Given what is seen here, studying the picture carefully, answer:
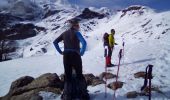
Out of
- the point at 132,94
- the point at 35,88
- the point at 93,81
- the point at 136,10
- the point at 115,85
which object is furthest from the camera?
the point at 136,10

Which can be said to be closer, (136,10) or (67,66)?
(67,66)

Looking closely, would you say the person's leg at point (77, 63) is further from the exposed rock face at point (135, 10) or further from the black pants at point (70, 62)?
the exposed rock face at point (135, 10)

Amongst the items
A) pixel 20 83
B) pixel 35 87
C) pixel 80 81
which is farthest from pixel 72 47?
pixel 20 83

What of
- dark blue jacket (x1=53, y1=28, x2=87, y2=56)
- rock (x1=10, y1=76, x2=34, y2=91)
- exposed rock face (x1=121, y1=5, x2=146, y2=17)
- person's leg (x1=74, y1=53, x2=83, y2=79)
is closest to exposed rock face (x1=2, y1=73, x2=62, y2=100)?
rock (x1=10, y1=76, x2=34, y2=91)

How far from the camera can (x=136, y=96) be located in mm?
9406

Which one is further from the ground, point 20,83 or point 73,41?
point 73,41

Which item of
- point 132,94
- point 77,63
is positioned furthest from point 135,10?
point 77,63

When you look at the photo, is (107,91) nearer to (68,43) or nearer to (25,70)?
(68,43)

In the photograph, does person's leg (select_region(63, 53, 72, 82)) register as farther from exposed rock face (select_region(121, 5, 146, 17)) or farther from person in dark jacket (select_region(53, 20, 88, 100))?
exposed rock face (select_region(121, 5, 146, 17))

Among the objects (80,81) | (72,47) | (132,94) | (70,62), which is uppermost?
(72,47)

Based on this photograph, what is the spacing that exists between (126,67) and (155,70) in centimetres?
214

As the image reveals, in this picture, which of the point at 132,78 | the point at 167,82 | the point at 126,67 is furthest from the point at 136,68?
the point at 167,82

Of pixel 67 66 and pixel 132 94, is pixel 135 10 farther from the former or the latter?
pixel 67 66

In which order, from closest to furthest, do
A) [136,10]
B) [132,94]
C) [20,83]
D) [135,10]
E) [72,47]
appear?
1. [72,47]
2. [132,94]
3. [20,83]
4. [136,10]
5. [135,10]
